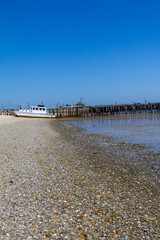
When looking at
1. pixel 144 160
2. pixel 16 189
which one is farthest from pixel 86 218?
pixel 144 160

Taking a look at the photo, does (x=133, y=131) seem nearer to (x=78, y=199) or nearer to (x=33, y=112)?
(x=78, y=199)

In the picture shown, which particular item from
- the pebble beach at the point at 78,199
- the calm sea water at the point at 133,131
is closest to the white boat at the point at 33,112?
the calm sea water at the point at 133,131

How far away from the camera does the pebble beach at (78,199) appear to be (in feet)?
12.6

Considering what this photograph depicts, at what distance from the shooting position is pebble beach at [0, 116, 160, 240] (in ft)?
12.6

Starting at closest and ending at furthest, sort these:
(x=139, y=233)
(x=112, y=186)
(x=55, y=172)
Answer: (x=139, y=233)
(x=112, y=186)
(x=55, y=172)

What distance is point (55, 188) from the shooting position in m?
5.79

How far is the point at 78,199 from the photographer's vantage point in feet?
16.8

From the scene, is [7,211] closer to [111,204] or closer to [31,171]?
[111,204]

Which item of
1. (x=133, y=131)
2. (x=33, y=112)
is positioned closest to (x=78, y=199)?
Answer: (x=133, y=131)

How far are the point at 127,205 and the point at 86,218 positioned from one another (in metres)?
1.21

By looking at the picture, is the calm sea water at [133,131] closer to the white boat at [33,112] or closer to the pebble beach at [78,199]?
the pebble beach at [78,199]

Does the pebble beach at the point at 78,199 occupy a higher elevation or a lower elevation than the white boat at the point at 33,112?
lower

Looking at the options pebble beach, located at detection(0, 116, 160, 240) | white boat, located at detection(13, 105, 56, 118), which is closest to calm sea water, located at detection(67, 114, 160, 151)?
pebble beach, located at detection(0, 116, 160, 240)

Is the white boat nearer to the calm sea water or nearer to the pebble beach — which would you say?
the calm sea water
